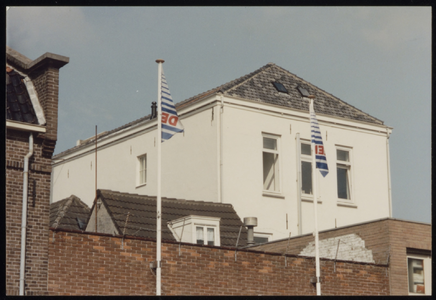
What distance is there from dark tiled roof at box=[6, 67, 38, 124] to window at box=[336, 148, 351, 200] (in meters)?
15.3

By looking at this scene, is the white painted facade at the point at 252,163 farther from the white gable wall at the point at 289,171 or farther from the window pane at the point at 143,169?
the window pane at the point at 143,169

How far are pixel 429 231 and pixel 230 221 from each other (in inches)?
262

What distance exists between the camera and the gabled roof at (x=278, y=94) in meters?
31.2

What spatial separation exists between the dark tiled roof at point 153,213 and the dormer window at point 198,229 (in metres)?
0.28

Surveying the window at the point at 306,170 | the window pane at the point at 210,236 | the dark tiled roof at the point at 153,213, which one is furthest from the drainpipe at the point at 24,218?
the window at the point at 306,170

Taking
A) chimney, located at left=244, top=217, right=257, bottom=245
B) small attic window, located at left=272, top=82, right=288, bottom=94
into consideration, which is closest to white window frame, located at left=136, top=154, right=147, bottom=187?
small attic window, located at left=272, top=82, right=288, bottom=94

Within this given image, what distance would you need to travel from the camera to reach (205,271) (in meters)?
21.2

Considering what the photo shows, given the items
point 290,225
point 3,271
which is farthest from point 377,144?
point 3,271

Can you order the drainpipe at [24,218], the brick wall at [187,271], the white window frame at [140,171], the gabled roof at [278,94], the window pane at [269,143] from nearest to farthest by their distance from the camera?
the drainpipe at [24,218], the brick wall at [187,271], the window pane at [269,143], the gabled roof at [278,94], the white window frame at [140,171]

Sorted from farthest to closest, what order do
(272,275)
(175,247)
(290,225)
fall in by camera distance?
(290,225) < (272,275) < (175,247)

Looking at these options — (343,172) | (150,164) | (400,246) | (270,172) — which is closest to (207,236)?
(400,246)

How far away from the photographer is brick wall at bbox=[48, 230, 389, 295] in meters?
19.2
